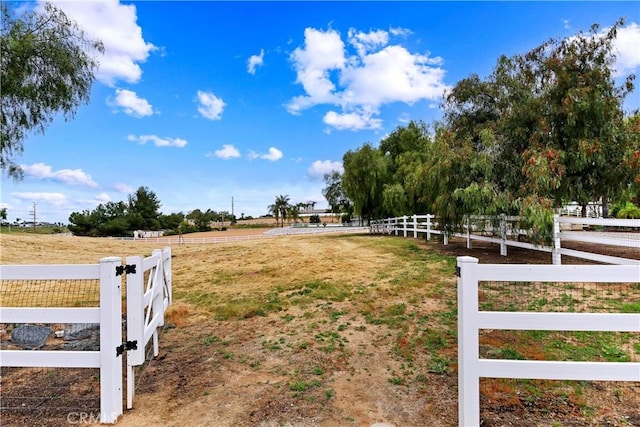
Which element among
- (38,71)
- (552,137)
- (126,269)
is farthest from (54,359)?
(552,137)

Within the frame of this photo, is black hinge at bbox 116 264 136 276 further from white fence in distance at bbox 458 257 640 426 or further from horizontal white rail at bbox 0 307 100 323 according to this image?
white fence in distance at bbox 458 257 640 426

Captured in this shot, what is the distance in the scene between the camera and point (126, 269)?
2627 mm

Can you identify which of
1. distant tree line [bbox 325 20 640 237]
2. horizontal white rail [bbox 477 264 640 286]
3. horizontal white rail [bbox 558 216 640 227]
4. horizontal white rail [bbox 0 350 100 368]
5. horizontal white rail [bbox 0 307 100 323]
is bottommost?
horizontal white rail [bbox 0 350 100 368]

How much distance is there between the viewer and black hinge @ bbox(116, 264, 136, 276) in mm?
2533

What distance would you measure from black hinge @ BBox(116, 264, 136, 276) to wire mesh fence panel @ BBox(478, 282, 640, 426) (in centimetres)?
280

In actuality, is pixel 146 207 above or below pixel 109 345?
above

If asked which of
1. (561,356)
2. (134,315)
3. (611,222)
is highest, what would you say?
(611,222)

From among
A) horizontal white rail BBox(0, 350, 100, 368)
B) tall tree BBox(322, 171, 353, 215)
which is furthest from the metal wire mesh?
tall tree BBox(322, 171, 353, 215)

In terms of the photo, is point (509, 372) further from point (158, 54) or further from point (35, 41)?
point (158, 54)

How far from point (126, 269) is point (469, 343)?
2532mm

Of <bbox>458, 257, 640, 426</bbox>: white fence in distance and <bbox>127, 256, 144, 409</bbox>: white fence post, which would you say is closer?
<bbox>458, 257, 640, 426</bbox>: white fence in distance

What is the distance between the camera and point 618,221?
18.7ft

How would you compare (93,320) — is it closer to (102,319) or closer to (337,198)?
(102,319)

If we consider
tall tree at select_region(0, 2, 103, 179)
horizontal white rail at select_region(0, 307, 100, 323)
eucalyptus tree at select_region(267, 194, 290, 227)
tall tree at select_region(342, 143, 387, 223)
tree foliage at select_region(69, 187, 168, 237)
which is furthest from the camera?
eucalyptus tree at select_region(267, 194, 290, 227)
